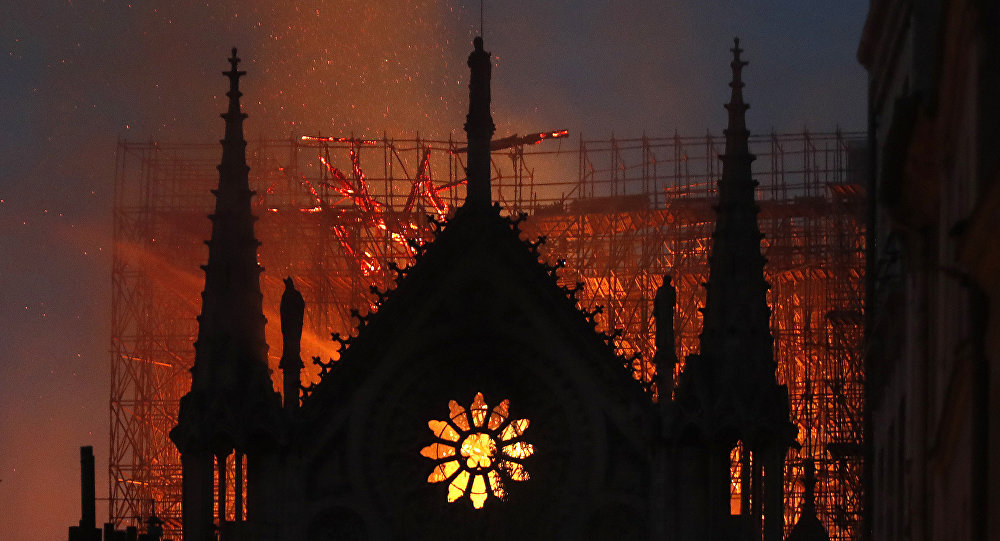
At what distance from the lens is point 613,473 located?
98.6 ft

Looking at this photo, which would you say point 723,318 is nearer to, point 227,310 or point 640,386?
point 640,386

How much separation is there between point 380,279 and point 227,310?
25327 millimetres

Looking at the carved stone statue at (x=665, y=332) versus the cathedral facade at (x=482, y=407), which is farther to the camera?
the carved stone statue at (x=665, y=332)

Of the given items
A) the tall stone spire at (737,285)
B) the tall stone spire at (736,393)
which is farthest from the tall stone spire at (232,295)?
the tall stone spire at (737,285)

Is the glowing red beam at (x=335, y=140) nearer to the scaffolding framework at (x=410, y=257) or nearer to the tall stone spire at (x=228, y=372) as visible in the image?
the scaffolding framework at (x=410, y=257)

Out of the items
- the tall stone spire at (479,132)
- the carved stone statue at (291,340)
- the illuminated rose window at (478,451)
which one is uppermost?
the tall stone spire at (479,132)

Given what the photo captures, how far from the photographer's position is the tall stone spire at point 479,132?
30828 mm

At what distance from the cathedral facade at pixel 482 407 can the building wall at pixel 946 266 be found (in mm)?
2406

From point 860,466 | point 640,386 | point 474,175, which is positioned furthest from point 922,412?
point 860,466

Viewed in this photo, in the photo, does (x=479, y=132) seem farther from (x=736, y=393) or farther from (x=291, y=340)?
(x=736, y=393)

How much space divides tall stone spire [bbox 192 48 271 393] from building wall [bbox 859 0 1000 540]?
9.24 metres

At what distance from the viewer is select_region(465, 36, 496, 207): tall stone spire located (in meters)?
30.8

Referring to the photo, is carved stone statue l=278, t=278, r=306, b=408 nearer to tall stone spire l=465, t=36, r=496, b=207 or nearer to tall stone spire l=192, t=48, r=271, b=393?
tall stone spire l=192, t=48, r=271, b=393

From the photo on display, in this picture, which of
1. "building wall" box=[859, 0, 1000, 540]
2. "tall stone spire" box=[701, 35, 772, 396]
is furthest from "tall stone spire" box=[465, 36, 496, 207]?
"building wall" box=[859, 0, 1000, 540]
